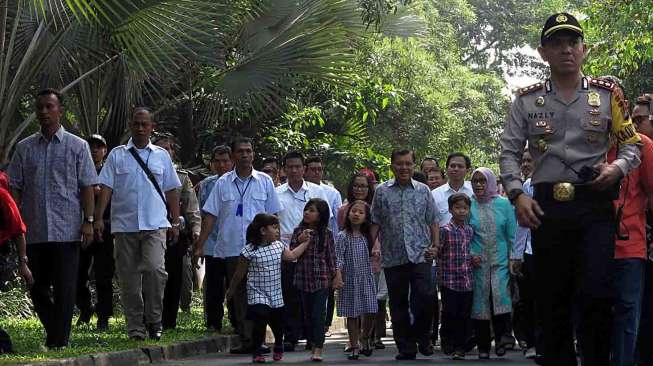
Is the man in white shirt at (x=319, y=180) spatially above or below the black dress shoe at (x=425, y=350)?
above

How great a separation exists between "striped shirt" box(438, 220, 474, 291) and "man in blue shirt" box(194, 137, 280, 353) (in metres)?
1.65

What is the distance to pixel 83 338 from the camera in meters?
12.0

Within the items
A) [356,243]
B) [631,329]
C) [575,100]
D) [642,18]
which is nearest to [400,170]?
[356,243]

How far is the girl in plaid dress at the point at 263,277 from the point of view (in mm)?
11797

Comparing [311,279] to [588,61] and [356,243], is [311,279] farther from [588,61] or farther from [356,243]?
[588,61]

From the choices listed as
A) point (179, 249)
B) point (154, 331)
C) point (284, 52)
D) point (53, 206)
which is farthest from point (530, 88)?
point (284, 52)

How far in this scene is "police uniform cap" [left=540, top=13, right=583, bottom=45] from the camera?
6.75 metres

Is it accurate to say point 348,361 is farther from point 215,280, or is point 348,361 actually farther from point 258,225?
point 215,280

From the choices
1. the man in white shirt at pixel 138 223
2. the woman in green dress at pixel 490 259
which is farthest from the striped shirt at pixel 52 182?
the woman in green dress at pixel 490 259

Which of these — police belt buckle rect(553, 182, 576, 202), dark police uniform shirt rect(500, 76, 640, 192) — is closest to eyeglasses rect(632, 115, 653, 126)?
dark police uniform shirt rect(500, 76, 640, 192)

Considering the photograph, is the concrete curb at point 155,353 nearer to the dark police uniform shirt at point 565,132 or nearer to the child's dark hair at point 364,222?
the child's dark hair at point 364,222

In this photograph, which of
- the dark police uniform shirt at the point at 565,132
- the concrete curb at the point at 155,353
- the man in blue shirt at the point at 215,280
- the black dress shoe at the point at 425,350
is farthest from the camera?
the man in blue shirt at the point at 215,280

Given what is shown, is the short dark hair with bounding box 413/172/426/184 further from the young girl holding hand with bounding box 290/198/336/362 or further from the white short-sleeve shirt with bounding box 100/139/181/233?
the white short-sleeve shirt with bounding box 100/139/181/233

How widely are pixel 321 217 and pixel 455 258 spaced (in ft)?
4.24
